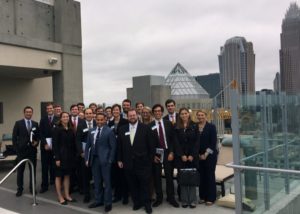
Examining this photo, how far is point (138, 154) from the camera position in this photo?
250 inches

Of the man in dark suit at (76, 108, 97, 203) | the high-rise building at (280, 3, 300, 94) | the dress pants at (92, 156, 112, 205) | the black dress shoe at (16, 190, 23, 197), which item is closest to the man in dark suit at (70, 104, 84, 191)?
the man in dark suit at (76, 108, 97, 203)

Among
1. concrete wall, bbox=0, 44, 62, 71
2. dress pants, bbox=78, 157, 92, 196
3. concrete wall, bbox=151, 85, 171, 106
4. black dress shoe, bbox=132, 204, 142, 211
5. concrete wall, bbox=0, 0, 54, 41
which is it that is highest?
concrete wall, bbox=0, 0, 54, 41

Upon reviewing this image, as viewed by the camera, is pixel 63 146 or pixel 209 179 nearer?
pixel 209 179

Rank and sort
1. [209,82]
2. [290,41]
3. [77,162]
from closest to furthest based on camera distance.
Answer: [77,162]
[290,41]
[209,82]

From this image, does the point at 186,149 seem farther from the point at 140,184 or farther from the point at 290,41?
the point at 290,41

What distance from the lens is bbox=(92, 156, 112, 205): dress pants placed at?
6.54 metres

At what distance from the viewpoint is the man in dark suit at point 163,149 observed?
6.64 meters

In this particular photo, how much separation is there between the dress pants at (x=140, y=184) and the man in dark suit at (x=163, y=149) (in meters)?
0.31

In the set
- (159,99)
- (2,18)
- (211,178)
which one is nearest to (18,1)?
(2,18)

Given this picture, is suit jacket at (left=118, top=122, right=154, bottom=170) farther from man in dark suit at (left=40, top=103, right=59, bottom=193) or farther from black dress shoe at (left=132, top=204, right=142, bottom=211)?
man in dark suit at (left=40, top=103, right=59, bottom=193)

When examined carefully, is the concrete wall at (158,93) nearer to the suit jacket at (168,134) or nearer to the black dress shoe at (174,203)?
the suit jacket at (168,134)

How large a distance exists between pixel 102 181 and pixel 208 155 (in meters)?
2.01

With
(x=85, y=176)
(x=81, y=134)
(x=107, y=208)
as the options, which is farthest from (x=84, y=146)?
(x=107, y=208)

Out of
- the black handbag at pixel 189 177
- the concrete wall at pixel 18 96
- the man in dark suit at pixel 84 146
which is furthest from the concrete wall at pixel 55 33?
the black handbag at pixel 189 177
